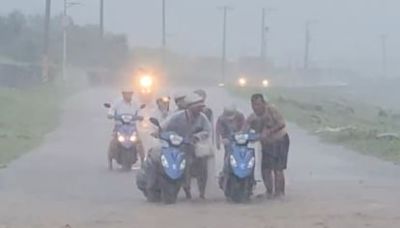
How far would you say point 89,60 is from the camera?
10581cm

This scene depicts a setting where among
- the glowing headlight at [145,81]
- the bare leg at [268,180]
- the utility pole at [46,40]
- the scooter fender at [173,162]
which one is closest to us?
the scooter fender at [173,162]

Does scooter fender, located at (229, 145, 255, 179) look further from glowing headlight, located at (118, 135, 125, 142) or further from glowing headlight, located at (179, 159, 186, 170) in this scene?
glowing headlight, located at (118, 135, 125, 142)

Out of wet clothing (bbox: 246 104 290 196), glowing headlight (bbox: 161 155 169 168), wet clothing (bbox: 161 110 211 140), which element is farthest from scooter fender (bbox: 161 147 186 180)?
wet clothing (bbox: 246 104 290 196)

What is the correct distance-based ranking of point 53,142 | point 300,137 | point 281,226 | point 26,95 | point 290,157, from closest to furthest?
point 281,226, point 290,157, point 53,142, point 300,137, point 26,95

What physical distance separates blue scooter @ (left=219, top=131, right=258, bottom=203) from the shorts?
1.75 ft

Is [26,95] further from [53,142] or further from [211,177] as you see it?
[211,177]

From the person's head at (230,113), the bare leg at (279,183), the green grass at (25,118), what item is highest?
the person's head at (230,113)

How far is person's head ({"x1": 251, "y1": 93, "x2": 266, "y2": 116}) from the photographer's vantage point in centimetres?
1620

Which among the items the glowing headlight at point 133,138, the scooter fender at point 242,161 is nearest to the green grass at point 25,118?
the glowing headlight at point 133,138

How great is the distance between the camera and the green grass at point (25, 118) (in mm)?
28336

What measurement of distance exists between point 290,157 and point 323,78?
13989 cm

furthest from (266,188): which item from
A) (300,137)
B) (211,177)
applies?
(300,137)

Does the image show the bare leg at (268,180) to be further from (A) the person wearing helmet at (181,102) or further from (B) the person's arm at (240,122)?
(A) the person wearing helmet at (181,102)

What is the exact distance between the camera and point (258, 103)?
16.3m
